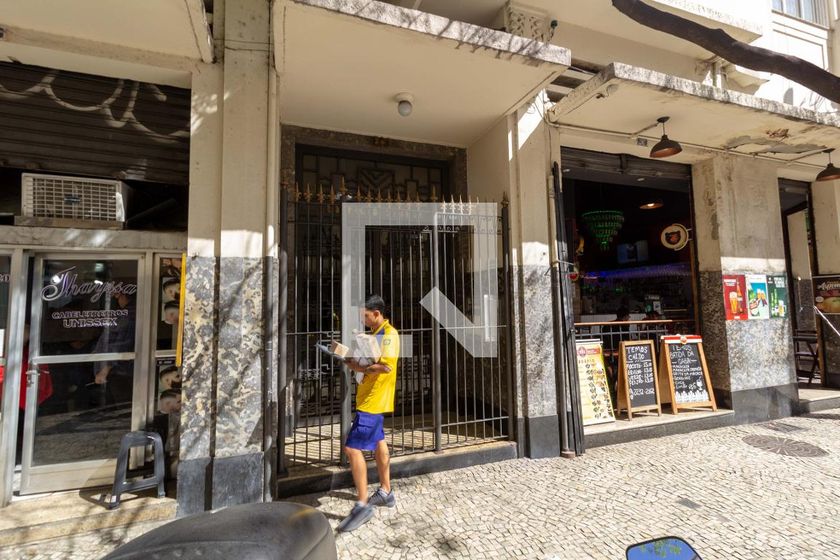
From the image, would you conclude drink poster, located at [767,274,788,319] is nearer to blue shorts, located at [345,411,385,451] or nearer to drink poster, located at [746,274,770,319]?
drink poster, located at [746,274,770,319]

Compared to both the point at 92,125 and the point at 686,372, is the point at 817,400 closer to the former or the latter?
the point at 686,372

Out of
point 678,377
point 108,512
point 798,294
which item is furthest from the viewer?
point 798,294

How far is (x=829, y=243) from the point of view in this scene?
739cm

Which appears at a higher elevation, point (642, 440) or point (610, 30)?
point (610, 30)

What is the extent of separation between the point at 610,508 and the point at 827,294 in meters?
7.16

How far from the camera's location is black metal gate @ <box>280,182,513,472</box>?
455 cm

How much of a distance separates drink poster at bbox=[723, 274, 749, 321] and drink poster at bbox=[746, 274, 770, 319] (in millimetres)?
103

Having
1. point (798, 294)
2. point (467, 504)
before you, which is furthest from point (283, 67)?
point (798, 294)

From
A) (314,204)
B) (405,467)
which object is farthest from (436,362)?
(314,204)

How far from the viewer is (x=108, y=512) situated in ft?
11.0

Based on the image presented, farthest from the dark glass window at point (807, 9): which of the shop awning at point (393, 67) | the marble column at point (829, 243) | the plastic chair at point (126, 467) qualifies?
the plastic chair at point (126, 467)

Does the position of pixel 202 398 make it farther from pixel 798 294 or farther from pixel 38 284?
pixel 798 294

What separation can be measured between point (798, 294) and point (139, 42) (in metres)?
10.6

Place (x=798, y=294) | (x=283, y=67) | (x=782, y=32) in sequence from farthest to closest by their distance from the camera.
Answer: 1. (x=798, y=294)
2. (x=782, y=32)
3. (x=283, y=67)
